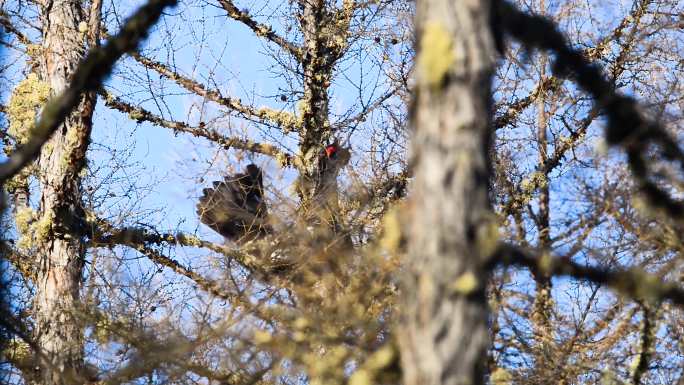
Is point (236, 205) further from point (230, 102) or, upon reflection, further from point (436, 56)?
point (436, 56)

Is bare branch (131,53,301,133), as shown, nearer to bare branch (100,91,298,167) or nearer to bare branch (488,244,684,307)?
bare branch (100,91,298,167)

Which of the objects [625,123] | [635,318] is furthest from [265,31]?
[625,123]

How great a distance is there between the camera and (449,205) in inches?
131

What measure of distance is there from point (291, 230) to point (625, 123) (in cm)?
294

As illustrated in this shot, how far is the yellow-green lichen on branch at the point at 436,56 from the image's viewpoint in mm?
3424

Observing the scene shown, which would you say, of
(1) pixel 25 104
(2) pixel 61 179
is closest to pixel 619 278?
(2) pixel 61 179

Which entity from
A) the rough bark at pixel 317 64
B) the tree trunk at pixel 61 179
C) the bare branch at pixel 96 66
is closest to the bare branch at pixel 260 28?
the rough bark at pixel 317 64

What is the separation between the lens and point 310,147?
11227 mm

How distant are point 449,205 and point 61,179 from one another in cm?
724

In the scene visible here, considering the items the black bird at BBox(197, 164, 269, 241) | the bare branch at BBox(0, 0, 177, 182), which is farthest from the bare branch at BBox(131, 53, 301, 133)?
the bare branch at BBox(0, 0, 177, 182)

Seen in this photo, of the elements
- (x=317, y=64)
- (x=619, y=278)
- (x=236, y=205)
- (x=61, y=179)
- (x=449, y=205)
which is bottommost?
(x=449, y=205)

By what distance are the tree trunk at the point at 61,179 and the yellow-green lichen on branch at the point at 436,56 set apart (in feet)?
20.5

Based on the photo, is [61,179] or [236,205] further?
[61,179]

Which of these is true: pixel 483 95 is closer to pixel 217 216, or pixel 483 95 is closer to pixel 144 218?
pixel 217 216
